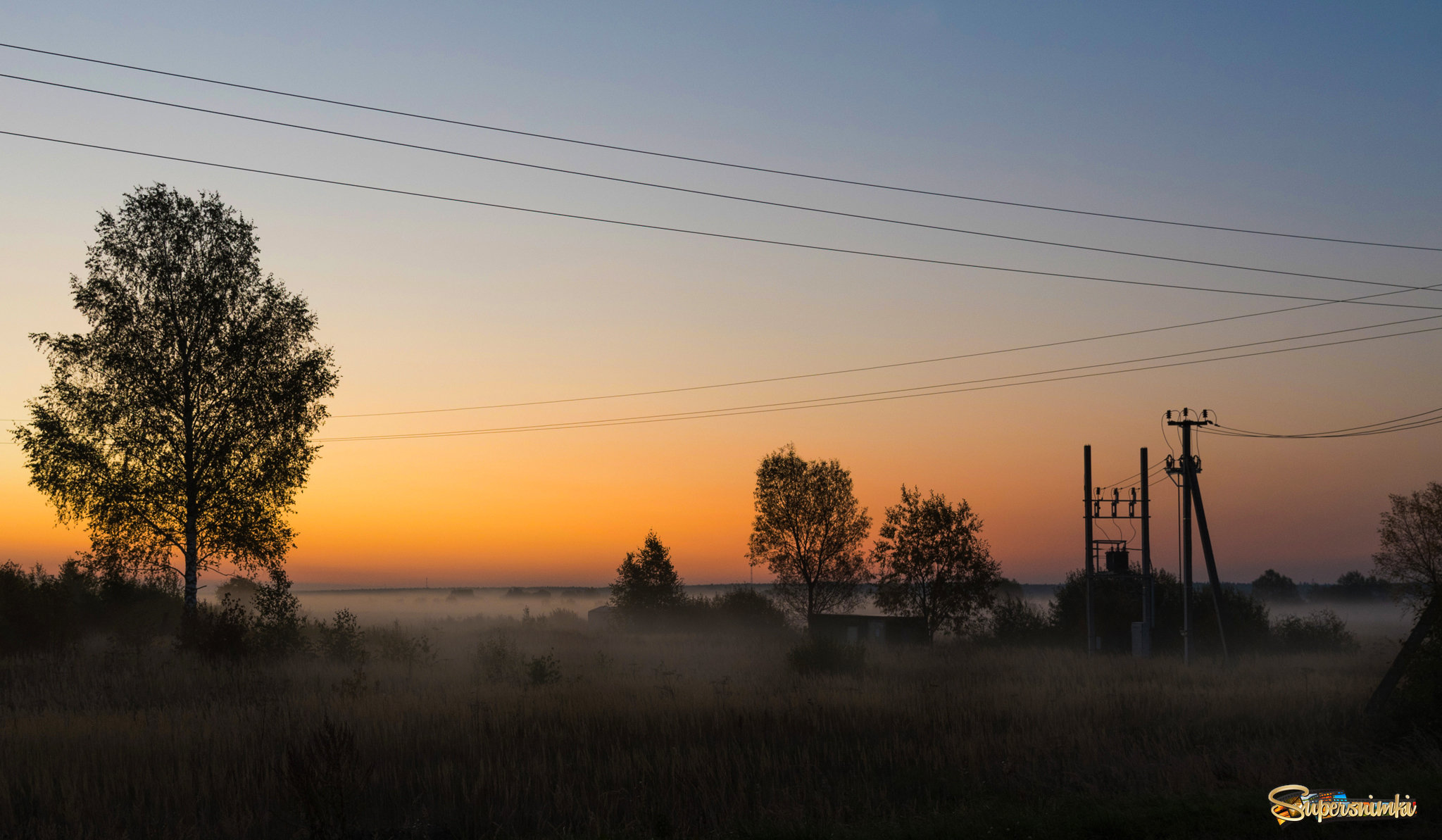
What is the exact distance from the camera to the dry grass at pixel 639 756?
12.6 m

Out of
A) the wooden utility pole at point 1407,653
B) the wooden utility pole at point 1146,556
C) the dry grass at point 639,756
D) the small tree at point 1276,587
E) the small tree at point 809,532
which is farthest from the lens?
the small tree at point 1276,587

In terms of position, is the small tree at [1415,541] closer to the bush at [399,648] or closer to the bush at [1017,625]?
the bush at [1017,625]

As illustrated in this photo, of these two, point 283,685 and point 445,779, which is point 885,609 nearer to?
point 283,685

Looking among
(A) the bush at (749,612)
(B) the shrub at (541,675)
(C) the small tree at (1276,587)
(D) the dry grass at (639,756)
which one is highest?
(D) the dry grass at (639,756)

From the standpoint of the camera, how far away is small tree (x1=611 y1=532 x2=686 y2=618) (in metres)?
66.2

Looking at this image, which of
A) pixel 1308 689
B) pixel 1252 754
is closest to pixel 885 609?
pixel 1308 689

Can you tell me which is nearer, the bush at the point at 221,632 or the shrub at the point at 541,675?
the bush at the point at 221,632

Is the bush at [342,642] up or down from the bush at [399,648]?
up

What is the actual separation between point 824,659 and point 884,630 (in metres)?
20.0

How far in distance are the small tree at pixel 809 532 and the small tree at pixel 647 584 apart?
1019cm

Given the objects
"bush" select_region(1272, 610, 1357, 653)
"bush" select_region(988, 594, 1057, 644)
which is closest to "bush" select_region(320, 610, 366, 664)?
"bush" select_region(988, 594, 1057, 644)

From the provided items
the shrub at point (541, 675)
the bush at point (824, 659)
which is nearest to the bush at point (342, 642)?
the shrub at point (541, 675)

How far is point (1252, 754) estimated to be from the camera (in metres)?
16.2
